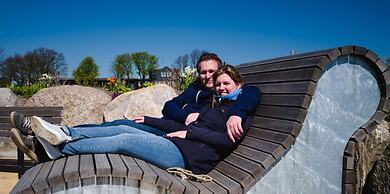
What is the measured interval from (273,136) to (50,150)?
1.72 m

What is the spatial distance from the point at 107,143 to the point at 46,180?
68 cm

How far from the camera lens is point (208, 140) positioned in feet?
9.87

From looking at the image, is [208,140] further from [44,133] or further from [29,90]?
[29,90]

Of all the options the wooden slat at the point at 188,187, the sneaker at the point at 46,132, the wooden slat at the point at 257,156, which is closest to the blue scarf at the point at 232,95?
the wooden slat at the point at 257,156

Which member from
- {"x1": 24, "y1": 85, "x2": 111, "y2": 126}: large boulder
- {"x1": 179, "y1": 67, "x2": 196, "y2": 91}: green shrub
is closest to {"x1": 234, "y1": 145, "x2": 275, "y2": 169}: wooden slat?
{"x1": 24, "y1": 85, "x2": 111, "y2": 126}: large boulder

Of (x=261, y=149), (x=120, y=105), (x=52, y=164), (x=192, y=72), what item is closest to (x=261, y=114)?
(x=261, y=149)

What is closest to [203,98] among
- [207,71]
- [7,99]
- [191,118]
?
[207,71]

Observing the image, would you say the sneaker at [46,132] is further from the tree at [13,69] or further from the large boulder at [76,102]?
the tree at [13,69]

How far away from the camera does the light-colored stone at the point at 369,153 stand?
3.30 meters

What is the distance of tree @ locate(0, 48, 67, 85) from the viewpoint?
4744 centimetres

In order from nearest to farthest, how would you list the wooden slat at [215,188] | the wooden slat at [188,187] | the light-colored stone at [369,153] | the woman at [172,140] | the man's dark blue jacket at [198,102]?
the wooden slat at [188,187] < the wooden slat at [215,188] < the woman at [172,140] < the man's dark blue jacket at [198,102] < the light-colored stone at [369,153]

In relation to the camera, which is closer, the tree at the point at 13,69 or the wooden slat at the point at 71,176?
the wooden slat at the point at 71,176

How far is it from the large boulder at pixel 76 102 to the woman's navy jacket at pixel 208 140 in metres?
6.38

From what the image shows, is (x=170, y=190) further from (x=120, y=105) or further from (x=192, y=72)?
(x=192, y=72)
